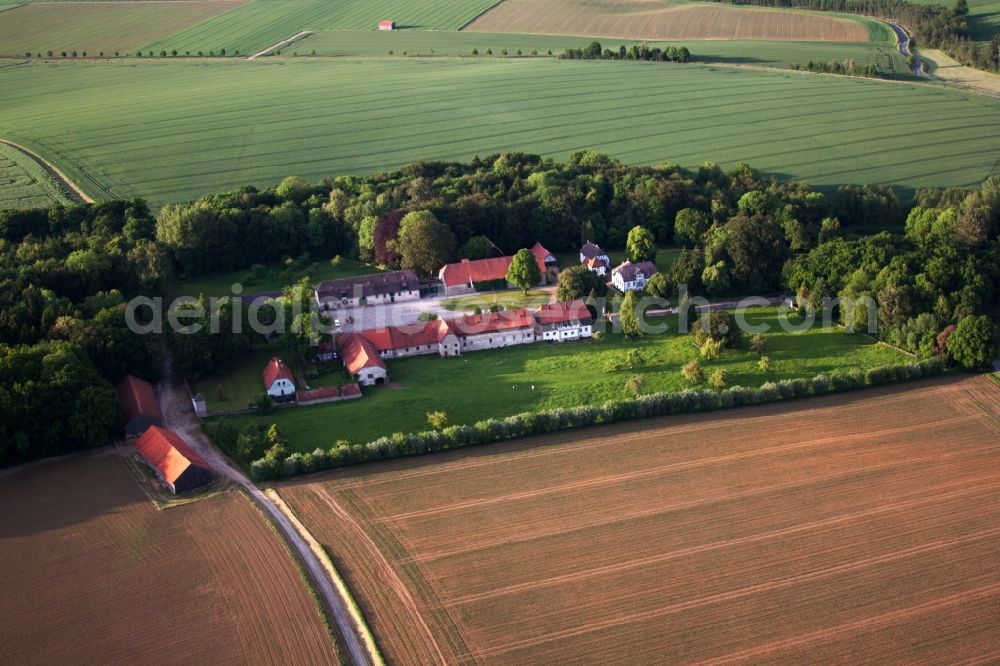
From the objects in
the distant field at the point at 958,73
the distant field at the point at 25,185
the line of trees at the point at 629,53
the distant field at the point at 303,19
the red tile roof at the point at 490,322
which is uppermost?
the distant field at the point at 303,19

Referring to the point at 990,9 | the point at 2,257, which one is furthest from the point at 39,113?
the point at 990,9

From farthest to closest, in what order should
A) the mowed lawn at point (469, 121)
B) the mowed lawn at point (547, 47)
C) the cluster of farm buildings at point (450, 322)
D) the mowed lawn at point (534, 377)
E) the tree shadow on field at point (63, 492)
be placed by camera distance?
the mowed lawn at point (547, 47) → the mowed lawn at point (469, 121) → the cluster of farm buildings at point (450, 322) → the mowed lawn at point (534, 377) → the tree shadow on field at point (63, 492)

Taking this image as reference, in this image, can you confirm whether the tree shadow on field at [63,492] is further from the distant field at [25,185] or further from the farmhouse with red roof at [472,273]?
the distant field at [25,185]

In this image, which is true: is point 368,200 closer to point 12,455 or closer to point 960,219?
point 12,455

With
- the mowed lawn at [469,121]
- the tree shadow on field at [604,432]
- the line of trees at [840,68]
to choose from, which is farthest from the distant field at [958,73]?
the tree shadow on field at [604,432]

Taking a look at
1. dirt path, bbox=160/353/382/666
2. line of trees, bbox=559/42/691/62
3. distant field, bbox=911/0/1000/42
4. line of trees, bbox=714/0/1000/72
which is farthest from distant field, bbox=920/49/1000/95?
dirt path, bbox=160/353/382/666

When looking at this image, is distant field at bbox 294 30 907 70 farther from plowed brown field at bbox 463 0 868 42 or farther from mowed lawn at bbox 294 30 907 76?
plowed brown field at bbox 463 0 868 42
